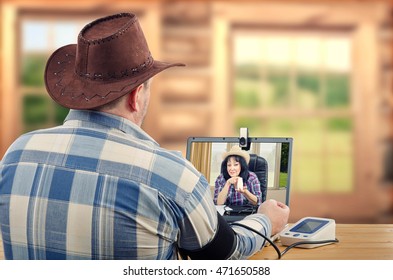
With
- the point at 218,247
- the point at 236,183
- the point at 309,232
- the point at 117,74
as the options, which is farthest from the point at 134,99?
the point at 309,232

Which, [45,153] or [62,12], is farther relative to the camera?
[62,12]

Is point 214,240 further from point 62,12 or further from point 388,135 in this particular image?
point 388,135

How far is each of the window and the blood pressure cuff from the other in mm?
3313

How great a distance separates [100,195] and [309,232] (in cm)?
63

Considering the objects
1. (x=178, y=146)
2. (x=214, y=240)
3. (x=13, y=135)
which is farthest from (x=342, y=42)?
(x=214, y=240)

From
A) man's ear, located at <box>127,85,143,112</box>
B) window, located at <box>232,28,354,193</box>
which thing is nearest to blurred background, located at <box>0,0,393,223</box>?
window, located at <box>232,28,354,193</box>

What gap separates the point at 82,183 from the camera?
3.31 ft

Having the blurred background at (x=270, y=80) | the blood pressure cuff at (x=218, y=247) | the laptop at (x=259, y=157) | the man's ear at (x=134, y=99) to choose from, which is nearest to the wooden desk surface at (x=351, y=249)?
the laptop at (x=259, y=157)

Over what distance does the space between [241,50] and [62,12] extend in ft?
4.41

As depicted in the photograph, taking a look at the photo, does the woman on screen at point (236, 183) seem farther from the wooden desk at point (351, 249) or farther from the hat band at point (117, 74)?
the hat band at point (117, 74)

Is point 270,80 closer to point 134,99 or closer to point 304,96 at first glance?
point 304,96

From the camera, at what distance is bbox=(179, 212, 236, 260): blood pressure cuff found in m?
1.08

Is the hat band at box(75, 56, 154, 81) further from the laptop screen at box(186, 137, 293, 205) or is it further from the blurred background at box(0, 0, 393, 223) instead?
the blurred background at box(0, 0, 393, 223)

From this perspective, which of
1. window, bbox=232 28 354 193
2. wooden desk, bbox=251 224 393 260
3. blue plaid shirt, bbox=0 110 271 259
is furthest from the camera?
window, bbox=232 28 354 193
